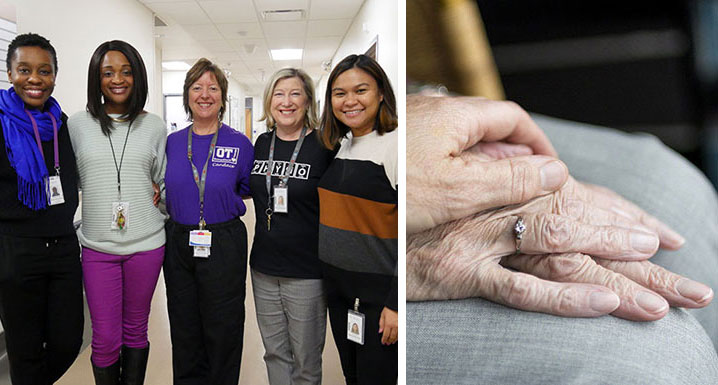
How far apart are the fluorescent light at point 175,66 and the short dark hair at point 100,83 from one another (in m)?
0.07

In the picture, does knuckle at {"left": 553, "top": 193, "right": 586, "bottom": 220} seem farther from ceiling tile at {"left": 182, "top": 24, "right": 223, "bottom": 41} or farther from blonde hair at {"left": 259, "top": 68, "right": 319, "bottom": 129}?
ceiling tile at {"left": 182, "top": 24, "right": 223, "bottom": 41}

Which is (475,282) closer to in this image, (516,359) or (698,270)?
(516,359)

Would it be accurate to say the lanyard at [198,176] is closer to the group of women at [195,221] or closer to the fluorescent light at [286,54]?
the group of women at [195,221]

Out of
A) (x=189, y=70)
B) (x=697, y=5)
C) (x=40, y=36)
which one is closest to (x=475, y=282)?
(x=697, y=5)

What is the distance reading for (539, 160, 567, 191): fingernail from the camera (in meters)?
1.05

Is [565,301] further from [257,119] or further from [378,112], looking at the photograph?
[257,119]

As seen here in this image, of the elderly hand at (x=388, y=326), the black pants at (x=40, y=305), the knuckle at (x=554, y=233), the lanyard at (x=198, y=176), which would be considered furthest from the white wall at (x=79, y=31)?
the knuckle at (x=554, y=233)

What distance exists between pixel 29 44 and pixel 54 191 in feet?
1.44

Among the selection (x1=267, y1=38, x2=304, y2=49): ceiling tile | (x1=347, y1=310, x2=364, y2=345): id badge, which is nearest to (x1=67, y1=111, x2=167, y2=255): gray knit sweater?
(x1=267, y1=38, x2=304, y2=49): ceiling tile

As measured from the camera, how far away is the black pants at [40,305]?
45.1 inches

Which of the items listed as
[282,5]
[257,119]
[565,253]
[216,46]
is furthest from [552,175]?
[216,46]

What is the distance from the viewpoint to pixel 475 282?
110 cm

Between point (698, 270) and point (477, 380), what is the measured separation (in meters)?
0.69

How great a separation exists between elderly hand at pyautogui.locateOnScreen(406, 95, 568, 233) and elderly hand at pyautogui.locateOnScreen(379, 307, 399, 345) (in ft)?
0.96
